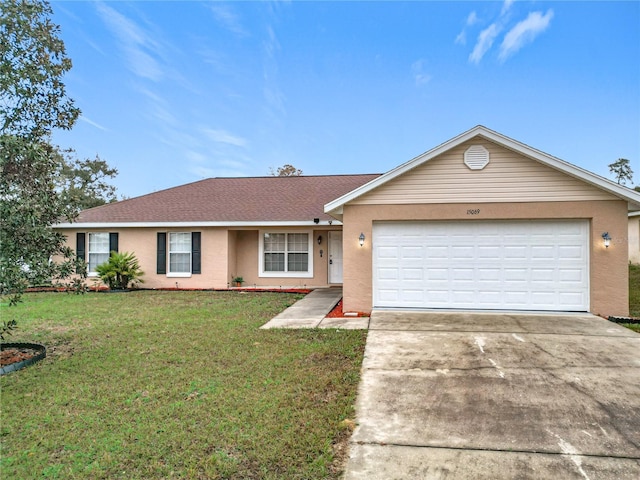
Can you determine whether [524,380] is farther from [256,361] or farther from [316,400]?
[256,361]

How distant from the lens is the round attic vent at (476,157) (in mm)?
8562

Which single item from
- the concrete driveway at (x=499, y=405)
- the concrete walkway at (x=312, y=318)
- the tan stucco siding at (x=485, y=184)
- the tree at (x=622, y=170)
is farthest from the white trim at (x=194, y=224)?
the tree at (x=622, y=170)

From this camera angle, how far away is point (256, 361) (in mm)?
5387

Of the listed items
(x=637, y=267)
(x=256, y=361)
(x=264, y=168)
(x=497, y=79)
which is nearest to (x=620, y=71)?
(x=497, y=79)

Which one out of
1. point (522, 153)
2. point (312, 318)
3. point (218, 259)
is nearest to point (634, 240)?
point (522, 153)

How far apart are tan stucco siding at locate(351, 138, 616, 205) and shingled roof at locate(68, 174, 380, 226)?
5.25 metres

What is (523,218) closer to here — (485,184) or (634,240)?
(485,184)

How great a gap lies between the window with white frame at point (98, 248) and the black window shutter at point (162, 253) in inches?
90.0

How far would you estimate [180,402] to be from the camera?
4020 mm

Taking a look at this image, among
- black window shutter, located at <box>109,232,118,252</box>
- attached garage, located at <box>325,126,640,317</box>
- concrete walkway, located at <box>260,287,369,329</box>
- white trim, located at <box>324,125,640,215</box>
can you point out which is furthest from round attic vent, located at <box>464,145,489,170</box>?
black window shutter, located at <box>109,232,118,252</box>

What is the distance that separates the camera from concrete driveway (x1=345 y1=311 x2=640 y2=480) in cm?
295

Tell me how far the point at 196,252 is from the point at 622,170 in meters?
42.4

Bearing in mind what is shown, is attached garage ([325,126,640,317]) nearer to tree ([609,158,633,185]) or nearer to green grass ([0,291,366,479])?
green grass ([0,291,366,479])

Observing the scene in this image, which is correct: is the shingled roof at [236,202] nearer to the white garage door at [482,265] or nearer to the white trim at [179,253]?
the white trim at [179,253]
